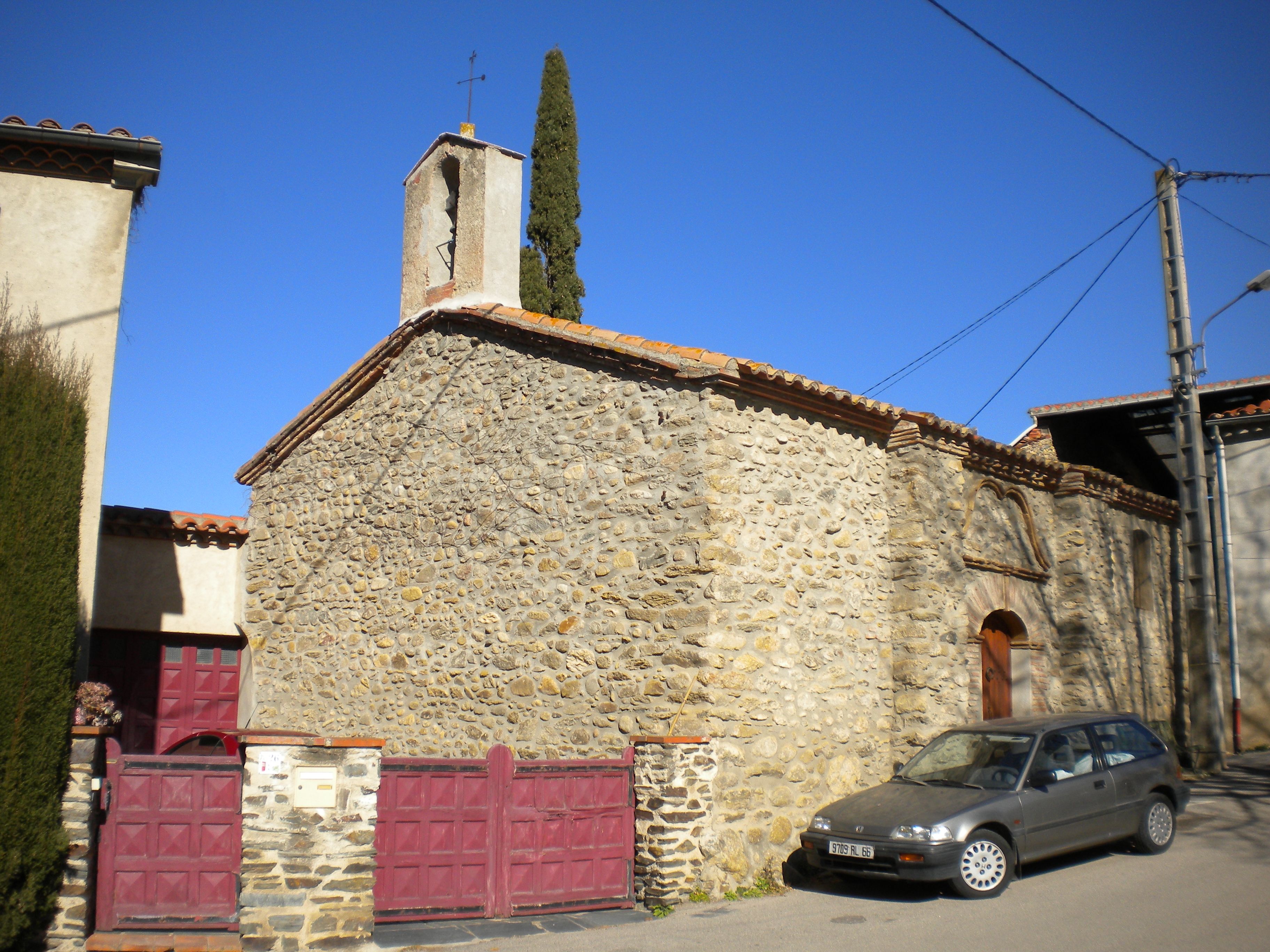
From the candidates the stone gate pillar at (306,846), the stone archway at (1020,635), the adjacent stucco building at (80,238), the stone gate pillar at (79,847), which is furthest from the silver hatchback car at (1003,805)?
the adjacent stucco building at (80,238)

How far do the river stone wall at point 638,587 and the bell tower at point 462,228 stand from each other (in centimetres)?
72

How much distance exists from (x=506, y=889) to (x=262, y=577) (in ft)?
24.2

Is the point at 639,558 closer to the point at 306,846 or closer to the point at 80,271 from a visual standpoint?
the point at 306,846

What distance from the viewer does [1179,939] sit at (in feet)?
Answer: 20.6

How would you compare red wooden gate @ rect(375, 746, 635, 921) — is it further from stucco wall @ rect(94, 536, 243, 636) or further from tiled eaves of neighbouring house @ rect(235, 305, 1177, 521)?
stucco wall @ rect(94, 536, 243, 636)

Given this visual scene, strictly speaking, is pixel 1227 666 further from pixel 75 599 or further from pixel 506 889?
pixel 75 599

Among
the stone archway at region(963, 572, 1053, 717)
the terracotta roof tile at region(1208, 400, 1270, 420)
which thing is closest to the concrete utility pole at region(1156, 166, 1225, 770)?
the stone archway at region(963, 572, 1053, 717)

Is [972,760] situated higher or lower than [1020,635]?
lower

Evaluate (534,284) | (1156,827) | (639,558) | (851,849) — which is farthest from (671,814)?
(534,284)

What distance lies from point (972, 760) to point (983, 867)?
45.1 inches

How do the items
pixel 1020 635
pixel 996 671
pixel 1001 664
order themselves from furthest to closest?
pixel 1020 635
pixel 1001 664
pixel 996 671

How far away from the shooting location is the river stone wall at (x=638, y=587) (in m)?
8.62

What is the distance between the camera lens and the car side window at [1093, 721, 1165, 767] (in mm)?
8812

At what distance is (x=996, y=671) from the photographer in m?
12.0
